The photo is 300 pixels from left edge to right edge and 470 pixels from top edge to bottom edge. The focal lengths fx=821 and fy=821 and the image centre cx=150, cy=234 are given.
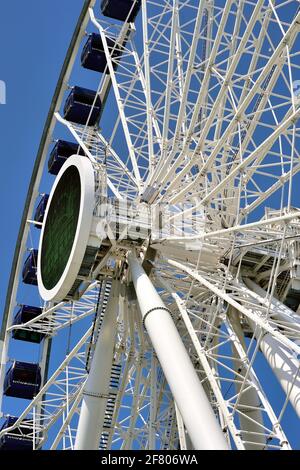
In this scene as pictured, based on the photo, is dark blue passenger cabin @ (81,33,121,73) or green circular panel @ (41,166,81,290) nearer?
green circular panel @ (41,166,81,290)

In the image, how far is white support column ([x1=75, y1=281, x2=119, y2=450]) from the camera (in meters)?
17.6

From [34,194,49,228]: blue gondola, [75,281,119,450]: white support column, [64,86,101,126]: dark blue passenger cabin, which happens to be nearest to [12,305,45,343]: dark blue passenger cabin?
[34,194,49,228]: blue gondola

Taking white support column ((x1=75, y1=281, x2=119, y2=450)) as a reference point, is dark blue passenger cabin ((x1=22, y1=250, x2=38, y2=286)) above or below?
below

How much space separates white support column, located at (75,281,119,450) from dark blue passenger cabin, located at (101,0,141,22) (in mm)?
13597

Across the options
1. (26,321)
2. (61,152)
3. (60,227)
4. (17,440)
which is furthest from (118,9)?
(17,440)

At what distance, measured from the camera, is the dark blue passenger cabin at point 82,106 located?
2844cm

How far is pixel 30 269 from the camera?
30359 mm

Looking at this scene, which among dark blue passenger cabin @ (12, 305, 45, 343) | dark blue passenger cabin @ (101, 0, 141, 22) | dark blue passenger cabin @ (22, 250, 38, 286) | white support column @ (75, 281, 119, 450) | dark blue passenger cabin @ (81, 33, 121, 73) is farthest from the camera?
dark blue passenger cabin @ (22, 250, 38, 286)

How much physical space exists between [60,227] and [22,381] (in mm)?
11893

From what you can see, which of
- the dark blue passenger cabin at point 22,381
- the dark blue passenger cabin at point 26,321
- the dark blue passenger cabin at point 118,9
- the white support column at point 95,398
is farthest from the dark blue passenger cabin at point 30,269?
the white support column at point 95,398

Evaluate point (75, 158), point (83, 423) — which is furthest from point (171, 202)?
point (83, 423)

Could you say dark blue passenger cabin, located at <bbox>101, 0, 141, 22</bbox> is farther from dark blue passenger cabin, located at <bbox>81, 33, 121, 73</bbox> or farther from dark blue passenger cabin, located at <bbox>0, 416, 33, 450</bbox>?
dark blue passenger cabin, located at <bbox>0, 416, 33, 450</bbox>

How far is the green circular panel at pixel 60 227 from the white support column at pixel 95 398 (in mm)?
2002

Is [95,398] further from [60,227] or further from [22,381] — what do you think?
[22,381]
